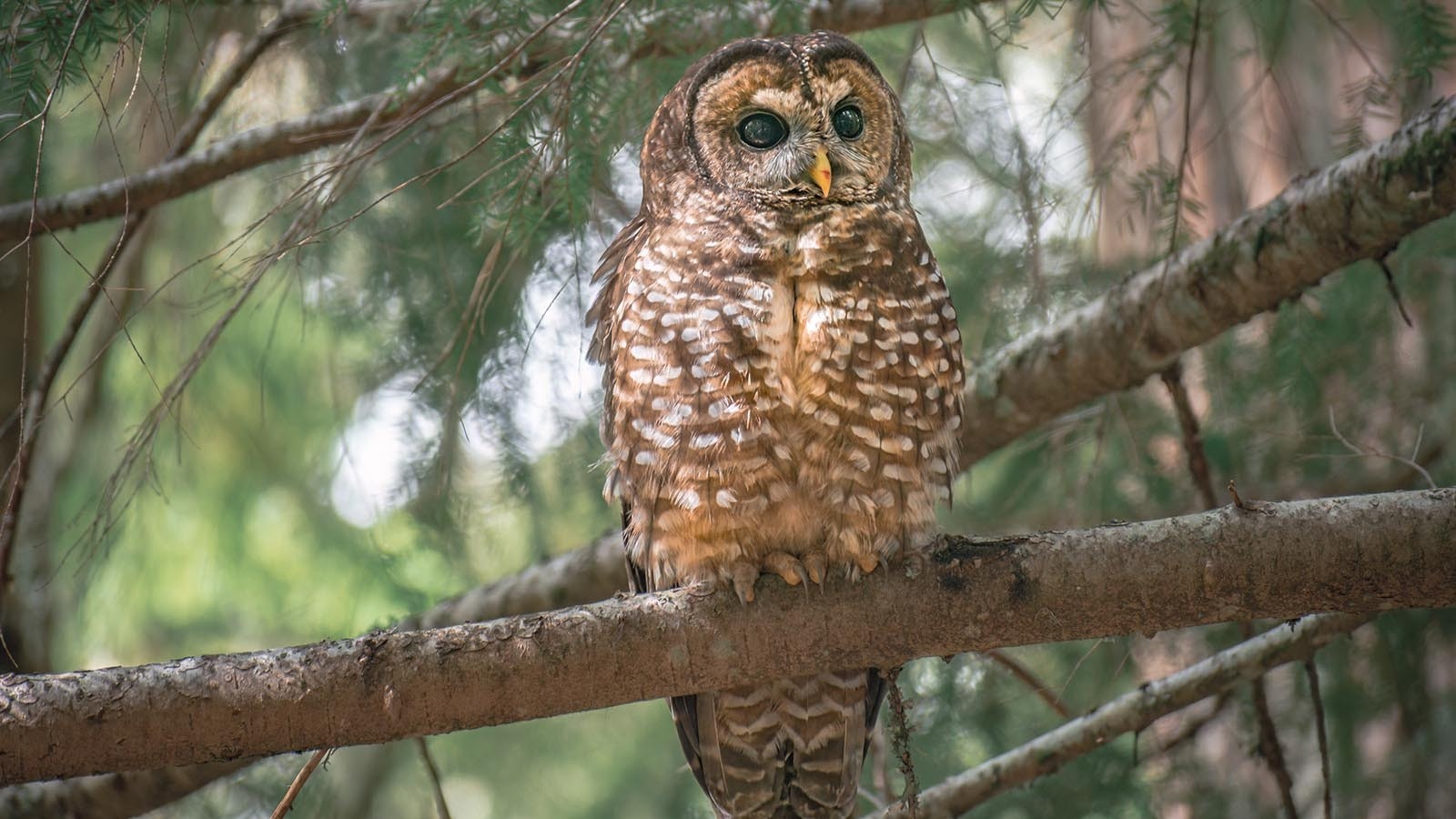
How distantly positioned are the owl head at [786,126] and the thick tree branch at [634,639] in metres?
1.00

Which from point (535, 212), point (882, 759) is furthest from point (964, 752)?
point (535, 212)

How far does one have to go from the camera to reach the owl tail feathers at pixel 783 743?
3.04 m

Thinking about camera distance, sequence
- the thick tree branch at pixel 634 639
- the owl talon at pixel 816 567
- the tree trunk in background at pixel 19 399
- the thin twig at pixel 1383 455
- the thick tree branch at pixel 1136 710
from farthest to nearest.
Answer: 1. the tree trunk in background at pixel 19 399
2. the thick tree branch at pixel 1136 710
3. the owl talon at pixel 816 567
4. the thin twig at pixel 1383 455
5. the thick tree branch at pixel 634 639

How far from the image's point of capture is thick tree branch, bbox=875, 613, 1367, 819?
2.84 m

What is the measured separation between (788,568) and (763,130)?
43.5 inches

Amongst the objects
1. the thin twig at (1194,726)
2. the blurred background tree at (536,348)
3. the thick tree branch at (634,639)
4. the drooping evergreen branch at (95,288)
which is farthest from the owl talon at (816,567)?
the drooping evergreen branch at (95,288)

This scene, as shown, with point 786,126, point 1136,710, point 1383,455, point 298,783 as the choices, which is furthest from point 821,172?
point 298,783

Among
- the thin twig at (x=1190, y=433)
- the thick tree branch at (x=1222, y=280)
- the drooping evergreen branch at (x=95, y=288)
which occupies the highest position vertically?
the drooping evergreen branch at (x=95, y=288)

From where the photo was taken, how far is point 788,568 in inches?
103

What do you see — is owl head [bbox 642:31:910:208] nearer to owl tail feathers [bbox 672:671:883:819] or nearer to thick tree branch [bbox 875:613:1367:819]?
owl tail feathers [bbox 672:671:883:819]

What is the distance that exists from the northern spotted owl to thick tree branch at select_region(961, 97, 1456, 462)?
565 mm

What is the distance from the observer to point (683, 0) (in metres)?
2.95

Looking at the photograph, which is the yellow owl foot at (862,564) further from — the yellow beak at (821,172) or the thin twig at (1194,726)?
the thin twig at (1194,726)

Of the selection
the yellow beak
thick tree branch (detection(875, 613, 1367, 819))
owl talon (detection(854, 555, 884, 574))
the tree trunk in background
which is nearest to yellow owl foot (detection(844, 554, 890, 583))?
owl talon (detection(854, 555, 884, 574))
